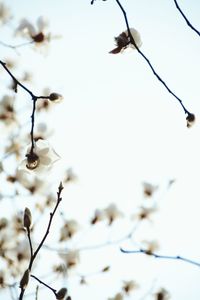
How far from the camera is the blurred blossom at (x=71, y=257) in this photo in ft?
7.63

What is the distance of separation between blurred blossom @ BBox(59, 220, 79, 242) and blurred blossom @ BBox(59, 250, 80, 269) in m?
0.10

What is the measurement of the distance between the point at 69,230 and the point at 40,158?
128 cm

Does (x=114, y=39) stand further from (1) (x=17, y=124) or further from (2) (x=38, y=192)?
(2) (x=38, y=192)

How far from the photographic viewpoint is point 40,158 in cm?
116

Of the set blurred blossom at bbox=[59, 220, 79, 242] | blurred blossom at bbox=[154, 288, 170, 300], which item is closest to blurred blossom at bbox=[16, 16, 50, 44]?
blurred blossom at bbox=[59, 220, 79, 242]

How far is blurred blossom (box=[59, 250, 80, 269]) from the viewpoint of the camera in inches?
91.5

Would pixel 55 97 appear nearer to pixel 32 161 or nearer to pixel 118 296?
pixel 32 161

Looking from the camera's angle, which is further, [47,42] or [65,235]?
[65,235]

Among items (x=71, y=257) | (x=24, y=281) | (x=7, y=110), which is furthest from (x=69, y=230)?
(x=24, y=281)

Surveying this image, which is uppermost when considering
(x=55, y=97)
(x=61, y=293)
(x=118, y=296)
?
(x=55, y=97)

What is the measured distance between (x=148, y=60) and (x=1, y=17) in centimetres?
101

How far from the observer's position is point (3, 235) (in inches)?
84.4

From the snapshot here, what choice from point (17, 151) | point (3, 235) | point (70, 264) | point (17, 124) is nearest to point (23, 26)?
point (17, 124)

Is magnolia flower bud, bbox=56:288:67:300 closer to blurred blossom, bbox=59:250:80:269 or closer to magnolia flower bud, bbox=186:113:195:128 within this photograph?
magnolia flower bud, bbox=186:113:195:128
